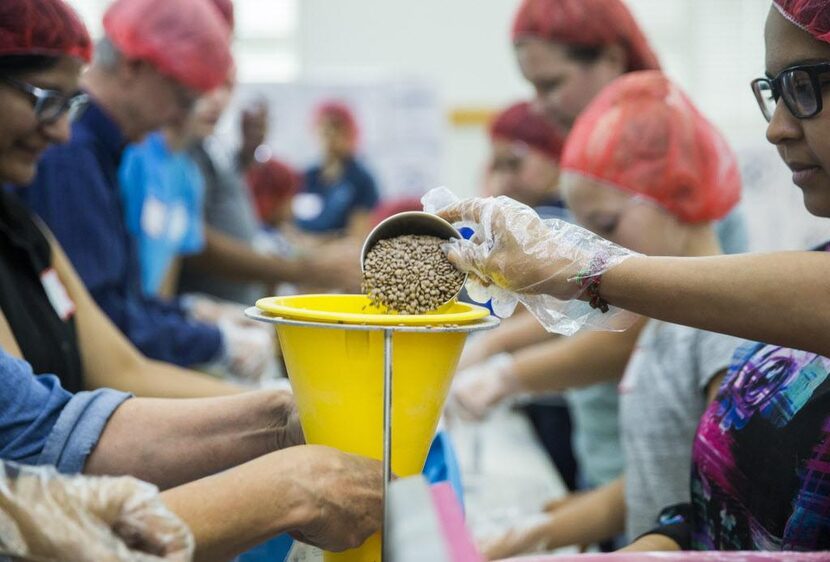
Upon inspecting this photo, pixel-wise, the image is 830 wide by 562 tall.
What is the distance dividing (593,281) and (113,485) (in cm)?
56

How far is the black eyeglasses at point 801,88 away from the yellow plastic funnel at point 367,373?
42cm

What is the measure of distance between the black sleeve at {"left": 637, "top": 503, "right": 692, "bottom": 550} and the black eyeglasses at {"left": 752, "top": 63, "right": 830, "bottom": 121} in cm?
58

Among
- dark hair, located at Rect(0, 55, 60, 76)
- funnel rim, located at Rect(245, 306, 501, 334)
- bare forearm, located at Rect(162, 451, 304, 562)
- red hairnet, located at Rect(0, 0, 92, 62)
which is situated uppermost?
red hairnet, located at Rect(0, 0, 92, 62)

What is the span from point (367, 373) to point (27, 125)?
3.12 feet

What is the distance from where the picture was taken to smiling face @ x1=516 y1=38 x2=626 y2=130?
237 centimetres

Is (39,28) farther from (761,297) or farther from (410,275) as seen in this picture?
(761,297)

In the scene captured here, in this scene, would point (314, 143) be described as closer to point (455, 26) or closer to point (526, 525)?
point (455, 26)

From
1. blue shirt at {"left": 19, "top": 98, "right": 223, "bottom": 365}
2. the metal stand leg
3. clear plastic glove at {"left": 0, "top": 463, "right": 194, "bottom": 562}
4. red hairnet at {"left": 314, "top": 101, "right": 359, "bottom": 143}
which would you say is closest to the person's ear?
blue shirt at {"left": 19, "top": 98, "right": 223, "bottom": 365}

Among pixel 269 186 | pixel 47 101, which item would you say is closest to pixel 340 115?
pixel 269 186

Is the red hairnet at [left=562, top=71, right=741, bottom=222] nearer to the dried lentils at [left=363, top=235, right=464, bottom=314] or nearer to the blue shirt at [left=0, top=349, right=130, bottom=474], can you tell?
the dried lentils at [left=363, top=235, right=464, bottom=314]

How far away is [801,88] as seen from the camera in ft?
3.17

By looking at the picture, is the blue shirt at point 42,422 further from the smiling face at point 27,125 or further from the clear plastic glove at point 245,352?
the clear plastic glove at point 245,352

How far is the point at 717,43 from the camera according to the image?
24.7 feet

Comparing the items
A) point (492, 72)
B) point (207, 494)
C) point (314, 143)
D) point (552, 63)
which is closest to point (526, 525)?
point (207, 494)
